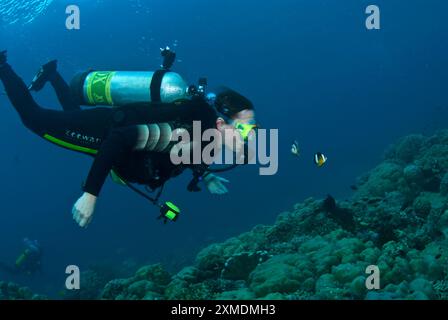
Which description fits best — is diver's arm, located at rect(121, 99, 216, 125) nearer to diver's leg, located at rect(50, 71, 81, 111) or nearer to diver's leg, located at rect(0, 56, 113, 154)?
diver's leg, located at rect(0, 56, 113, 154)

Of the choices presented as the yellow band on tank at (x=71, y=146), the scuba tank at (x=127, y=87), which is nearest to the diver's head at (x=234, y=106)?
the scuba tank at (x=127, y=87)

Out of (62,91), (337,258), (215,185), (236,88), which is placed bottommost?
(337,258)

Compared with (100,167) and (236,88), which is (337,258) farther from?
(236,88)

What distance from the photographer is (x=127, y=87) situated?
5.11m

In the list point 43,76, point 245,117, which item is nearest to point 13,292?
point 43,76

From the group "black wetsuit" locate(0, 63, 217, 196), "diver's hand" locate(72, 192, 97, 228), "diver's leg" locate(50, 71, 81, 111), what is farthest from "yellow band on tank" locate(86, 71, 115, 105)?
"diver's hand" locate(72, 192, 97, 228)

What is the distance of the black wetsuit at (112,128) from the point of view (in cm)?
395

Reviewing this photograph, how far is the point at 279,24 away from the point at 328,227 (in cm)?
7347

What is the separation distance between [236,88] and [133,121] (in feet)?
271

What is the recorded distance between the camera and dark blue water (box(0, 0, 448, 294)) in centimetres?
4234

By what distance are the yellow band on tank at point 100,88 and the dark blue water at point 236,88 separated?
20.7m

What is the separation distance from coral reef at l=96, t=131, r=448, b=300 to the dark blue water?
18.1m

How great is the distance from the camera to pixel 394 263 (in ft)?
17.0

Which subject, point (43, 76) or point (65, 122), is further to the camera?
point (43, 76)
